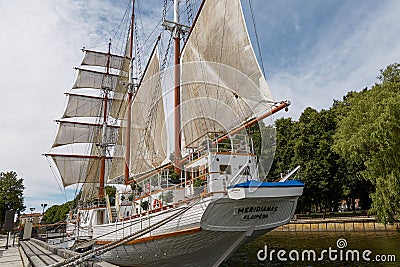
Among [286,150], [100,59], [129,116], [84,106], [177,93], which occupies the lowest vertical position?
[286,150]

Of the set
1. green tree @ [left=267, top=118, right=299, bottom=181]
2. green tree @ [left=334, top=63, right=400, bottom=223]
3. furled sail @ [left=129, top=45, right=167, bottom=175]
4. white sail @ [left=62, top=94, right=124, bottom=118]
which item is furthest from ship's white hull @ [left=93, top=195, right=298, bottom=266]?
white sail @ [left=62, top=94, right=124, bottom=118]

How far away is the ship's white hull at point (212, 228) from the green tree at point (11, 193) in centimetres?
4988

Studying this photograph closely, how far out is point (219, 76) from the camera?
1744cm

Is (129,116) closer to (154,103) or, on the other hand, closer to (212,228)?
(154,103)

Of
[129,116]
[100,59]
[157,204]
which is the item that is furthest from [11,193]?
[157,204]

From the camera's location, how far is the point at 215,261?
42.3 feet

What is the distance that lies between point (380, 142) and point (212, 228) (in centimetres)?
1713

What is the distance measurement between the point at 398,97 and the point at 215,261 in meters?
18.6

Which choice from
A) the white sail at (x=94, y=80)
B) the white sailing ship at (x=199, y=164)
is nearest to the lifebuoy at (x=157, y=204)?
the white sailing ship at (x=199, y=164)

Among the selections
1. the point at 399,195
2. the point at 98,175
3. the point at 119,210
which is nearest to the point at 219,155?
the point at 119,210

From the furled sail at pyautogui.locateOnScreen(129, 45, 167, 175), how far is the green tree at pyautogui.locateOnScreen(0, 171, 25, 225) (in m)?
36.7

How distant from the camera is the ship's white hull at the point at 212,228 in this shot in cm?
1140

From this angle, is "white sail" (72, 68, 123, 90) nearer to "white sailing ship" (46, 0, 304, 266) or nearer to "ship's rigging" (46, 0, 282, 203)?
"ship's rigging" (46, 0, 282, 203)

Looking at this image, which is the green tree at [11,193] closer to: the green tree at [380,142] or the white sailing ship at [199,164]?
the white sailing ship at [199,164]
